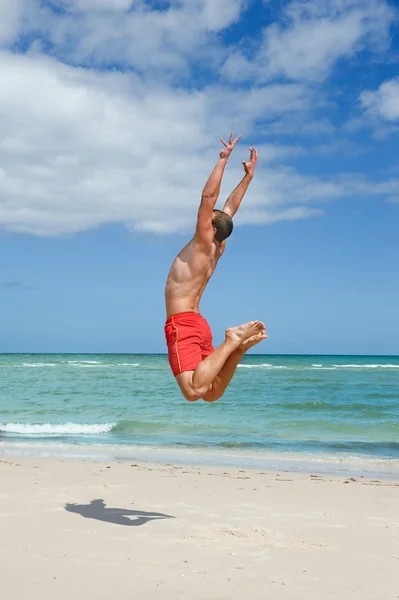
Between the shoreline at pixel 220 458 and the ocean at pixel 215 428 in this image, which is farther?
the ocean at pixel 215 428

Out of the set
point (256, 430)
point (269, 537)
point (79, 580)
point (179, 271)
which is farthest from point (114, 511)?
point (256, 430)

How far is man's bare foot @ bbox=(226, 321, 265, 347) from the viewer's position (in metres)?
6.12

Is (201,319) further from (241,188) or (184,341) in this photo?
(241,188)

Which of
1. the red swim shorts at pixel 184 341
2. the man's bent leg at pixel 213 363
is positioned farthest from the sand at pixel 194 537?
the red swim shorts at pixel 184 341

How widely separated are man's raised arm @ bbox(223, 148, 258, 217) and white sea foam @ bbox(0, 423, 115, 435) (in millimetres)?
10048

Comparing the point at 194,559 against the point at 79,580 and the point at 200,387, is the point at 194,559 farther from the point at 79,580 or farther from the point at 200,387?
the point at 200,387

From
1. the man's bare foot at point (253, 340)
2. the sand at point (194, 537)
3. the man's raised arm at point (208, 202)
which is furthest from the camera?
the man's bare foot at point (253, 340)

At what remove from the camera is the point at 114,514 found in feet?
23.3

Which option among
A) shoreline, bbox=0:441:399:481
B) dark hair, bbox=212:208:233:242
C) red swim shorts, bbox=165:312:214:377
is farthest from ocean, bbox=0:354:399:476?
dark hair, bbox=212:208:233:242

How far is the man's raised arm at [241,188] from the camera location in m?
6.75

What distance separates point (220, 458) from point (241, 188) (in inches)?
259

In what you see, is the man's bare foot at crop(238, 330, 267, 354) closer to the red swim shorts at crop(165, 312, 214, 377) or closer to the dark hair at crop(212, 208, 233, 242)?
the red swim shorts at crop(165, 312, 214, 377)

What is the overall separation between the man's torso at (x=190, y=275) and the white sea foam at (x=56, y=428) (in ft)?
32.4

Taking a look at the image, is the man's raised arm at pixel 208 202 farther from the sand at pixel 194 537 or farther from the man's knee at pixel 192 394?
the sand at pixel 194 537
